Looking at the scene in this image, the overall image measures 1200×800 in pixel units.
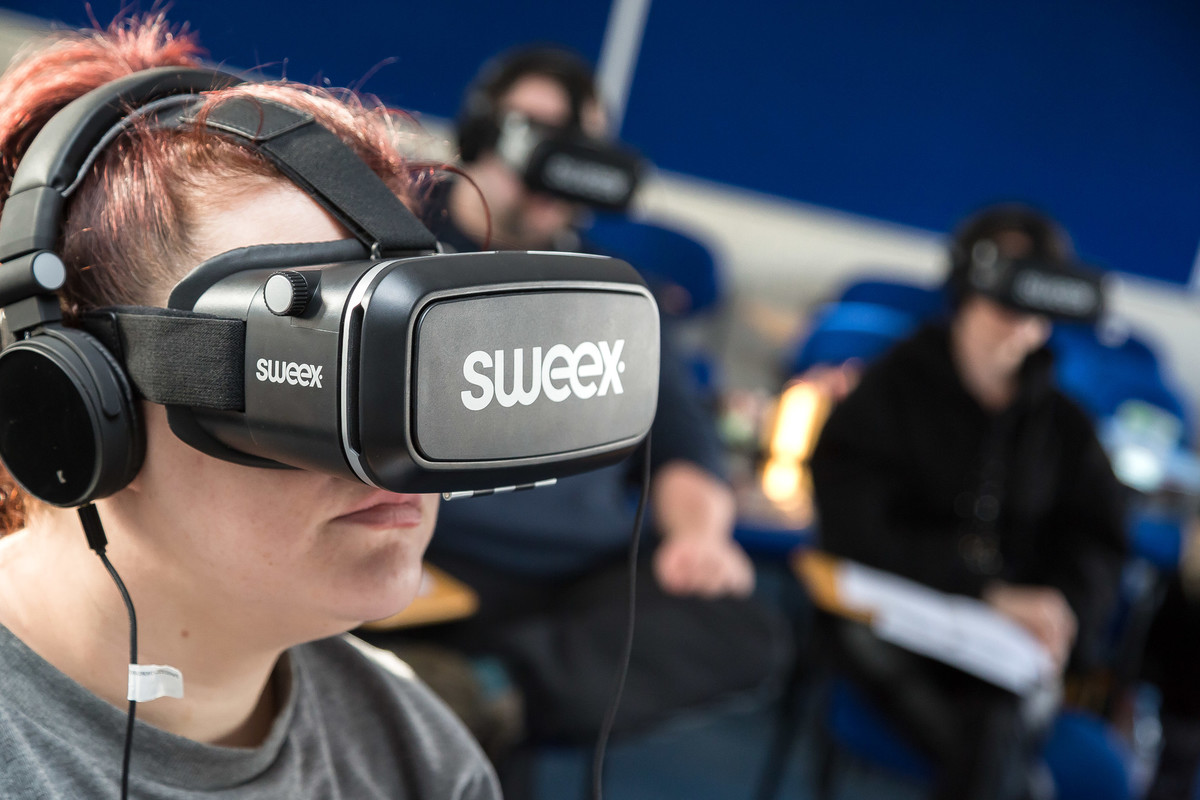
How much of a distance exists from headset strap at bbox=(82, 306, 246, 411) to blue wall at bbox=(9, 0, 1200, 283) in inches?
120

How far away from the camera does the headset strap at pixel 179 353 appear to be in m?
0.48

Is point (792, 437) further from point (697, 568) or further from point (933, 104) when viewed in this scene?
point (933, 104)

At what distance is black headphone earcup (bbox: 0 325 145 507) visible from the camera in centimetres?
51

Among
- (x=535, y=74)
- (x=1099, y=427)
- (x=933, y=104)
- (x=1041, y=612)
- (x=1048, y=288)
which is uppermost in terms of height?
(x=933, y=104)

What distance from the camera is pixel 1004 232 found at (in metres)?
2.13

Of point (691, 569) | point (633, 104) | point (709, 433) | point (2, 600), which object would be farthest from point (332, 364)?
point (633, 104)

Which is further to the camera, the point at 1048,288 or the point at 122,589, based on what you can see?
the point at 1048,288

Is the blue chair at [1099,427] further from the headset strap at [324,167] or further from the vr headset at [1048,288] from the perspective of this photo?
the headset strap at [324,167]

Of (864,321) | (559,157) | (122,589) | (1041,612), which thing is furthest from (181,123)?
(864,321)

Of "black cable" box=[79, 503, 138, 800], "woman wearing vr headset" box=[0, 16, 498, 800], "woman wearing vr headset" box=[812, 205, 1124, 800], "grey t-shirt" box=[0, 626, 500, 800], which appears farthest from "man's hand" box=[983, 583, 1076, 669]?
"black cable" box=[79, 503, 138, 800]

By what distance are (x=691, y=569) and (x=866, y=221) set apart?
2663 mm

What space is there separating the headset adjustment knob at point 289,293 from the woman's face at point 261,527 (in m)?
0.10

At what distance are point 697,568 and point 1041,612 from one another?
0.78 m

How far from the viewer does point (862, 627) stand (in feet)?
6.20
